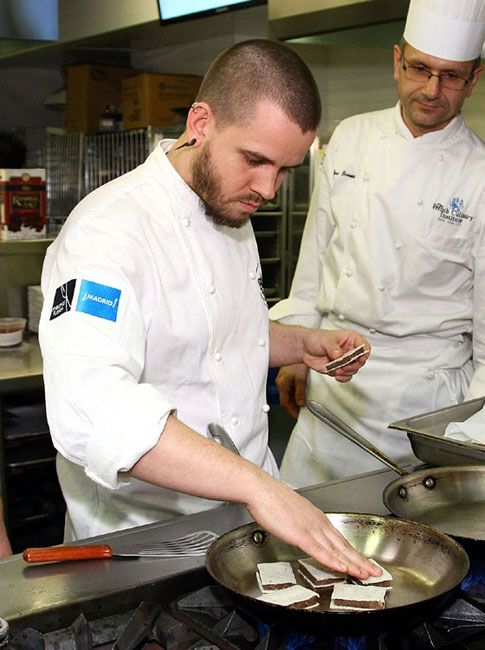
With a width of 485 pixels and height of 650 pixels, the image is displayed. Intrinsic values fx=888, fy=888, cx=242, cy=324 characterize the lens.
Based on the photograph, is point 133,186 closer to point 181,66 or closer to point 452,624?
point 452,624

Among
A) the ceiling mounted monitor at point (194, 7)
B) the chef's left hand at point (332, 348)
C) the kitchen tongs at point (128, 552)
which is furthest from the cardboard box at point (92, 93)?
the kitchen tongs at point (128, 552)

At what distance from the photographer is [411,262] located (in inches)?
94.0

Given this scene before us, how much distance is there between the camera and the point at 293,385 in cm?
255

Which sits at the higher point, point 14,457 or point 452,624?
point 452,624

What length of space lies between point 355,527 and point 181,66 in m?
4.80

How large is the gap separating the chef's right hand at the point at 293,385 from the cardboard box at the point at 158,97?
2.63 metres

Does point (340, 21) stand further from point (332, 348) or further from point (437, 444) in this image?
point (437, 444)

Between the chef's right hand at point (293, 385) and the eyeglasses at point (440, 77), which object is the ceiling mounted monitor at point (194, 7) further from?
the chef's right hand at point (293, 385)

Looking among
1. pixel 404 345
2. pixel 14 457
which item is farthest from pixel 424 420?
pixel 14 457

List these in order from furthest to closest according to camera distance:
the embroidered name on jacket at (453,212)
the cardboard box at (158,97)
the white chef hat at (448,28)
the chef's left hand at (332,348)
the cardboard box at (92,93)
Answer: the cardboard box at (92,93), the cardboard box at (158,97), the embroidered name on jacket at (453,212), the white chef hat at (448,28), the chef's left hand at (332,348)

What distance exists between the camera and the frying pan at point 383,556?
1.17 metres

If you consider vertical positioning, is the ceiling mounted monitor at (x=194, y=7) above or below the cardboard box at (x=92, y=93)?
above

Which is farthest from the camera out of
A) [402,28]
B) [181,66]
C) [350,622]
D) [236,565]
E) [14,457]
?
[181,66]

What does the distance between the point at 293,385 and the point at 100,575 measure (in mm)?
1369
